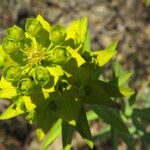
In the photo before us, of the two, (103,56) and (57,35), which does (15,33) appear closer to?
(57,35)

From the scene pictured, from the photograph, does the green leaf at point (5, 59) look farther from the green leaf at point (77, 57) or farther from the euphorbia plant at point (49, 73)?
the green leaf at point (77, 57)

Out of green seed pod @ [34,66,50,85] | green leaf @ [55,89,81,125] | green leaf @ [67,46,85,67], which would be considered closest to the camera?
green seed pod @ [34,66,50,85]

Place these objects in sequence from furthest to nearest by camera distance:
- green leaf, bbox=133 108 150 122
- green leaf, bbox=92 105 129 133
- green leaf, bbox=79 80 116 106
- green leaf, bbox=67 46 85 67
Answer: green leaf, bbox=133 108 150 122
green leaf, bbox=92 105 129 133
green leaf, bbox=79 80 116 106
green leaf, bbox=67 46 85 67

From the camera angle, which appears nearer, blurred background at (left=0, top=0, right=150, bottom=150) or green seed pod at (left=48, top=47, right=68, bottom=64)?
green seed pod at (left=48, top=47, right=68, bottom=64)

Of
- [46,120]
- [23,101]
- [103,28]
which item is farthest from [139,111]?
[103,28]

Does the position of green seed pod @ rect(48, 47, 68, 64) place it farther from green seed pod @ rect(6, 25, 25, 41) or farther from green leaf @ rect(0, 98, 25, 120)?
green leaf @ rect(0, 98, 25, 120)

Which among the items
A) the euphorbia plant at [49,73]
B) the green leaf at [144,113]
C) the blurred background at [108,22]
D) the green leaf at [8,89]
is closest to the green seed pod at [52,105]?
the euphorbia plant at [49,73]

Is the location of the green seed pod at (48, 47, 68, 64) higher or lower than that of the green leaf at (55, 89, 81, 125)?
higher

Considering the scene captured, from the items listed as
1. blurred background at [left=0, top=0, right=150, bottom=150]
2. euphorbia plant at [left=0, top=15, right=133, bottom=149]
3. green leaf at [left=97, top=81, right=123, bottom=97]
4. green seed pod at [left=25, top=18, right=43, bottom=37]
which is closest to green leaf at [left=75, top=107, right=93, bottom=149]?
euphorbia plant at [left=0, top=15, right=133, bottom=149]

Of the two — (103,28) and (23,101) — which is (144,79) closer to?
(103,28)
